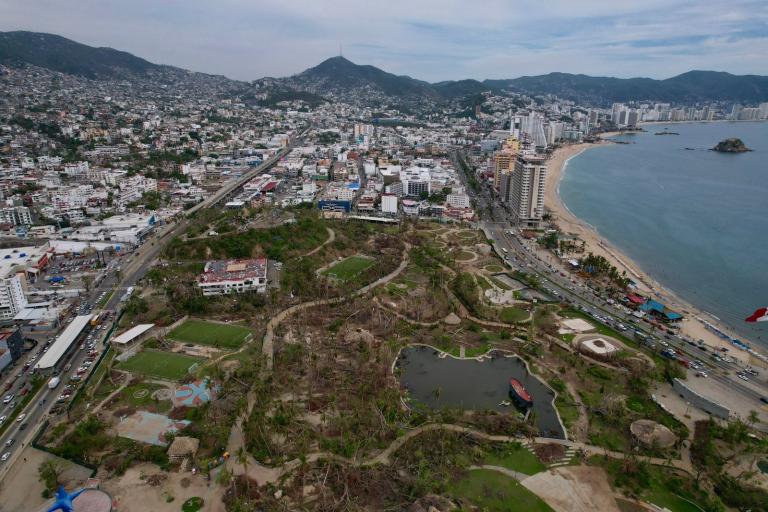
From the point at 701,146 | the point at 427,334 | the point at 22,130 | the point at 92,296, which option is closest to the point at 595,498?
the point at 427,334

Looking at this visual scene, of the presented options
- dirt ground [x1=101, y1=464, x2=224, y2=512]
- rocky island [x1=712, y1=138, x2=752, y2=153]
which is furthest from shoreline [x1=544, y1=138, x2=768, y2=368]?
rocky island [x1=712, y1=138, x2=752, y2=153]

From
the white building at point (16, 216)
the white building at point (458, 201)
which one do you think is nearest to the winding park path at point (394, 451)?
the white building at point (458, 201)

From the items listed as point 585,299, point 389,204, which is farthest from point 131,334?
point 389,204

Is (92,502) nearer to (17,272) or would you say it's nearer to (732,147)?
(17,272)

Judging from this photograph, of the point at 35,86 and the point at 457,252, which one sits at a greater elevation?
the point at 35,86

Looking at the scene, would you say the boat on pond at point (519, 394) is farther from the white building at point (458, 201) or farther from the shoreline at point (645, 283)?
the white building at point (458, 201)

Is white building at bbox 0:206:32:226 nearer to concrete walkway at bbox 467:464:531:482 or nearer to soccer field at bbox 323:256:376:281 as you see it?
soccer field at bbox 323:256:376:281

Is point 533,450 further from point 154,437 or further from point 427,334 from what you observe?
point 154,437
